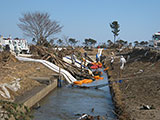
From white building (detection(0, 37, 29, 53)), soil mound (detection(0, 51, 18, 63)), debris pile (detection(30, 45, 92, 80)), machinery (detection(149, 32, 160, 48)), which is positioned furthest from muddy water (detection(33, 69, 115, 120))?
machinery (detection(149, 32, 160, 48))

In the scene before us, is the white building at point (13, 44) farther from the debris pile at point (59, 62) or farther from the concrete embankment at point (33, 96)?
the concrete embankment at point (33, 96)

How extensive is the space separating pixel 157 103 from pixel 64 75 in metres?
11.2

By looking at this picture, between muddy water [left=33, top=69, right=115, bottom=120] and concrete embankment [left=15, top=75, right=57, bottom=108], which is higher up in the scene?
concrete embankment [left=15, top=75, right=57, bottom=108]

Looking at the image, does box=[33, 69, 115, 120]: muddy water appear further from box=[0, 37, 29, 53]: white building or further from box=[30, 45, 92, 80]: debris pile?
box=[0, 37, 29, 53]: white building

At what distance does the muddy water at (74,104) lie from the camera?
11441mm

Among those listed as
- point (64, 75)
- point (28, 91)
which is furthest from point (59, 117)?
point (64, 75)

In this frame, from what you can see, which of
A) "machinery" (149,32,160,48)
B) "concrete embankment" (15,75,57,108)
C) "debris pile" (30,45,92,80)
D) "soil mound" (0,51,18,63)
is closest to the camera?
"concrete embankment" (15,75,57,108)

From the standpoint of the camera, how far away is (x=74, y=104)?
13773 millimetres

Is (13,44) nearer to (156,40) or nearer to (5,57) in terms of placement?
(5,57)

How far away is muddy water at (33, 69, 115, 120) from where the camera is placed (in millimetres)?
11441

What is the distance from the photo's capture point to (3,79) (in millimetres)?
13562

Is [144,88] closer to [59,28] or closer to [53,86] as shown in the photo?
[53,86]

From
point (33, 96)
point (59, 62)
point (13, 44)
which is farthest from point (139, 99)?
point (13, 44)

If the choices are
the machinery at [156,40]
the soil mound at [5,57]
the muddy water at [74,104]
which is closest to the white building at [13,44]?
the soil mound at [5,57]
